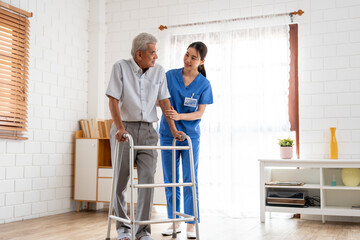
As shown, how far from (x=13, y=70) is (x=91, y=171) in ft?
4.64

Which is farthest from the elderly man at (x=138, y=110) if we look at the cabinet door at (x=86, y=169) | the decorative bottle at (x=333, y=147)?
the decorative bottle at (x=333, y=147)

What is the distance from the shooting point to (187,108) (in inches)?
133

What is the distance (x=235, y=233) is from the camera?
11.6 ft

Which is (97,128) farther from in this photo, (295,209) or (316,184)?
(316,184)

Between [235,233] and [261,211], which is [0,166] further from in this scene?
[261,211]

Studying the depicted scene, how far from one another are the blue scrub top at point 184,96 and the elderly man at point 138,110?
0.49 meters

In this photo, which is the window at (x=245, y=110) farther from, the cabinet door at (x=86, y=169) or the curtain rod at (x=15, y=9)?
the curtain rod at (x=15, y=9)

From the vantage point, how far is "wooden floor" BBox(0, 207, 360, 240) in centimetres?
334

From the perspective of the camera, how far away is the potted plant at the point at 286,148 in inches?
168

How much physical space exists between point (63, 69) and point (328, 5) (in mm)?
3006

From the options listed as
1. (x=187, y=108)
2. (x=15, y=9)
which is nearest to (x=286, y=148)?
(x=187, y=108)

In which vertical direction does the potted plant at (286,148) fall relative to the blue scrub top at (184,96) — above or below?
below

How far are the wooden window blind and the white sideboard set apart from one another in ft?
8.03

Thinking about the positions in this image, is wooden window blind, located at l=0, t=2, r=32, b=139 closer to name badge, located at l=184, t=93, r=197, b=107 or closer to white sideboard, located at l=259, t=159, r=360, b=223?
name badge, located at l=184, t=93, r=197, b=107
